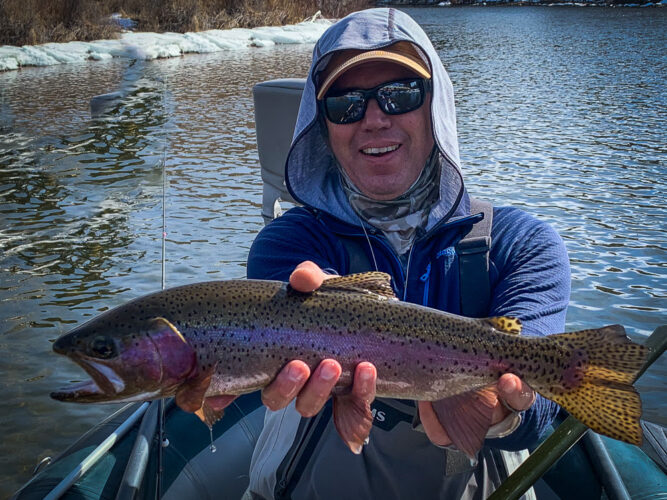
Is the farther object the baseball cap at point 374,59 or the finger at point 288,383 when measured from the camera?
the baseball cap at point 374,59

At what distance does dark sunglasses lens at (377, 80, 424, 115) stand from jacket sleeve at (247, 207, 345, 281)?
609mm

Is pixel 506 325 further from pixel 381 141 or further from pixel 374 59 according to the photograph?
pixel 374 59

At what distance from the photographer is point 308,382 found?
2.26m

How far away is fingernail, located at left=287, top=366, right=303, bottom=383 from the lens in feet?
7.25

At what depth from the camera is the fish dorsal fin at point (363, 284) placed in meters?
2.39

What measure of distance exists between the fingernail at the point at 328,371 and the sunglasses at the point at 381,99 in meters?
1.27

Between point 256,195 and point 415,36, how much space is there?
874cm

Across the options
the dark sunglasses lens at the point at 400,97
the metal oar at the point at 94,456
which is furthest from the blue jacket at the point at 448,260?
the metal oar at the point at 94,456

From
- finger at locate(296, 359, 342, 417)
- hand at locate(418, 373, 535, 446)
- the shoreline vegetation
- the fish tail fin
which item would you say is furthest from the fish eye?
the shoreline vegetation

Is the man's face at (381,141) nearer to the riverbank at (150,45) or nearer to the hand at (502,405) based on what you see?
the hand at (502,405)

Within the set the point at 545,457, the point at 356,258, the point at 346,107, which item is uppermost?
the point at 346,107

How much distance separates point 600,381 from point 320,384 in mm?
913

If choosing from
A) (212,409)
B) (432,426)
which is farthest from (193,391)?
(432,426)

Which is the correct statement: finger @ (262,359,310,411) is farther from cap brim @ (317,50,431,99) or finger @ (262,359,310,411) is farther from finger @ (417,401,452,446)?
cap brim @ (317,50,431,99)
